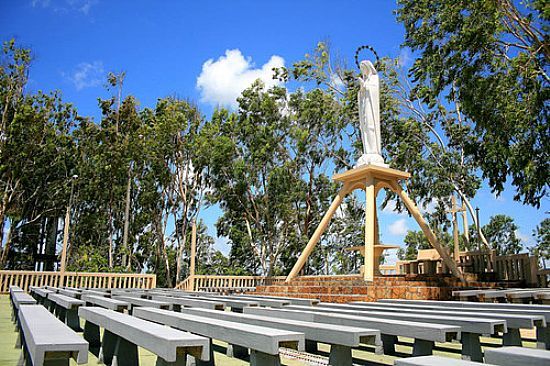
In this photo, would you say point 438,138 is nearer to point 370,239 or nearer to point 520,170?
point 520,170

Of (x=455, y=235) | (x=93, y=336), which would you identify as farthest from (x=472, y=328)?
(x=455, y=235)

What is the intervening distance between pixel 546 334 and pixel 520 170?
7853 millimetres

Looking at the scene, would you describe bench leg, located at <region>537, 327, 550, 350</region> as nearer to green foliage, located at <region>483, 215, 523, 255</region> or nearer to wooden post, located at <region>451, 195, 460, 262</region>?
wooden post, located at <region>451, 195, 460, 262</region>

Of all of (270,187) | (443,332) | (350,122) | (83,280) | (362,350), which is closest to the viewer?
(443,332)

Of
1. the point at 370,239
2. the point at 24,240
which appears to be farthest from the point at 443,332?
the point at 24,240

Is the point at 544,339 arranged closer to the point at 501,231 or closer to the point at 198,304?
the point at 198,304

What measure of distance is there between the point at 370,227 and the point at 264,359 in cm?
880

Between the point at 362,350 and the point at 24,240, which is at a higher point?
the point at 24,240

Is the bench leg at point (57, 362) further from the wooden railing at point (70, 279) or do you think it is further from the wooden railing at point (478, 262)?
the wooden railing at point (70, 279)

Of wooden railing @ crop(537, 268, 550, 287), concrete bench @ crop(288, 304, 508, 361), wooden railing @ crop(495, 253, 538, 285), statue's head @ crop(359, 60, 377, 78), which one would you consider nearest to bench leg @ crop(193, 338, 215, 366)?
concrete bench @ crop(288, 304, 508, 361)

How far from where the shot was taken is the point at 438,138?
19109 millimetres

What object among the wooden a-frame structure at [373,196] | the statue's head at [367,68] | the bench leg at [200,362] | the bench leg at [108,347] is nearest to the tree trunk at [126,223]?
the wooden a-frame structure at [373,196]

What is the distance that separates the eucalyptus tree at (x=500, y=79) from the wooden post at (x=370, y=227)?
308 centimetres

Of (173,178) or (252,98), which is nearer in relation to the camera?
(252,98)
